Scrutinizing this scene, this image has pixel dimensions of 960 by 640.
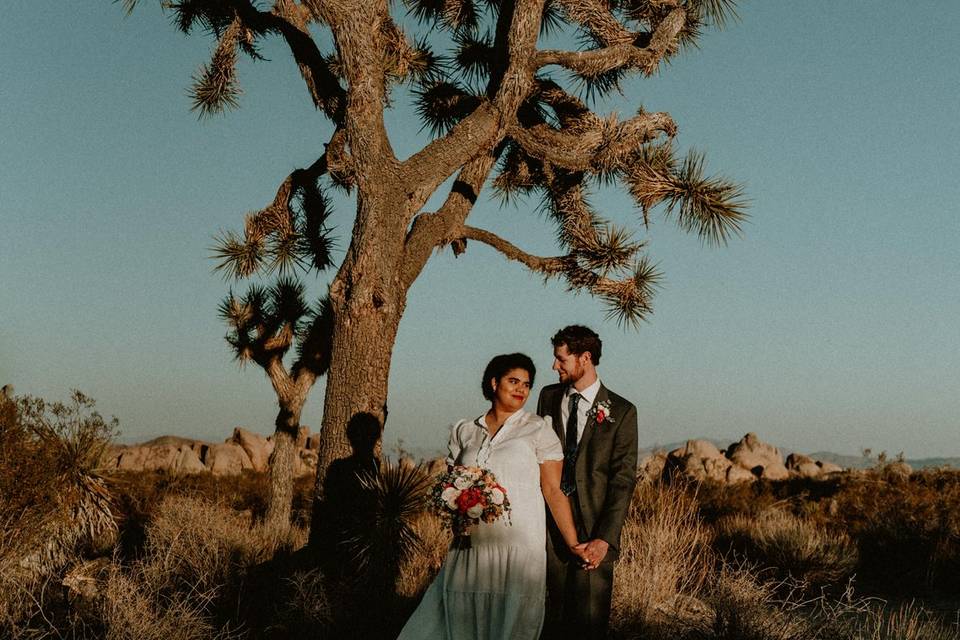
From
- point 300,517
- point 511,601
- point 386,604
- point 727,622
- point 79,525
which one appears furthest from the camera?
point 300,517

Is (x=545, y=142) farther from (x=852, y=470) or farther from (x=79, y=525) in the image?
(x=852, y=470)

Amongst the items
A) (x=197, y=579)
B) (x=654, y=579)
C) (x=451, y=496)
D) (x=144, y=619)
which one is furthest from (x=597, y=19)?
(x=144, y=619)

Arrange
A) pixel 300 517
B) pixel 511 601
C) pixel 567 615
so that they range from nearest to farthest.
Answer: pixel 511 601
pixel 567 615
pixel 300 517

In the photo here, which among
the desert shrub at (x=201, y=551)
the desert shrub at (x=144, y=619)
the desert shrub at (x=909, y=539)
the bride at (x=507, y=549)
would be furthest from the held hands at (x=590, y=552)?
the desert shrub at (x=909, y=539)

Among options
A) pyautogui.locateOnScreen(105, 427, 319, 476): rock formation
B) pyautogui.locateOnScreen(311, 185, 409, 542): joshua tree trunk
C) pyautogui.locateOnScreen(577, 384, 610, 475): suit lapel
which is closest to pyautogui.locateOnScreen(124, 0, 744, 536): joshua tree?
pyautogui.locateOnScreen(311, 185, 409, 542): joshua tree trunk

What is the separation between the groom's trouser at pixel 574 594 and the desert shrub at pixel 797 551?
4205 millimetres

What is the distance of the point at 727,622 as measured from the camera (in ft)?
18.2

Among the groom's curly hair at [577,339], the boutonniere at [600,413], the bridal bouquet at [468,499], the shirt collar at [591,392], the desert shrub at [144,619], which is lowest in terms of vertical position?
the desert shrub at [144,619]

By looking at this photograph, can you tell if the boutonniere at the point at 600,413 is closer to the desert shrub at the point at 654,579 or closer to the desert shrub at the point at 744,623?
the desert shrub at the point at 744,623

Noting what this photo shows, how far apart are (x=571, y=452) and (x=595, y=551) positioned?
0.52m

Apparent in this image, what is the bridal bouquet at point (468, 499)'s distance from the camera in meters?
3.66

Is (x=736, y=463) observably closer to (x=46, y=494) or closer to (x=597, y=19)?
(x=597, y=19)

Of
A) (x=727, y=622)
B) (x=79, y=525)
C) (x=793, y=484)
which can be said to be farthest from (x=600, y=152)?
(x=793, y=484)

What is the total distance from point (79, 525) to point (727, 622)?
5.23m
